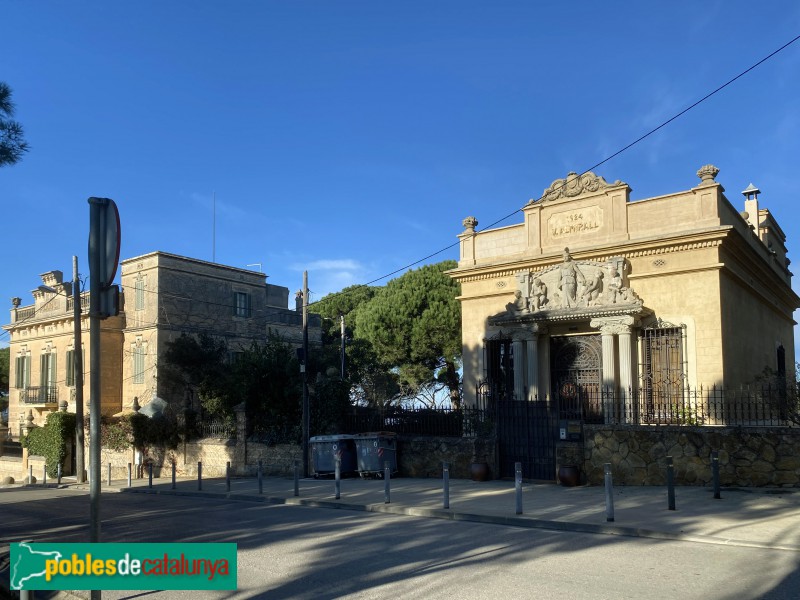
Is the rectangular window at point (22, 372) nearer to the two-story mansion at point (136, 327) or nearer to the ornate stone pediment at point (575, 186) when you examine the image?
the two-story mansion at point (136, 327)

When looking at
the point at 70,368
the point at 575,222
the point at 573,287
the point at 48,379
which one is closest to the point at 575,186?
the point at 575,222

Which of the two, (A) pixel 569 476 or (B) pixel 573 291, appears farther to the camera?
(B) pixel 573 291

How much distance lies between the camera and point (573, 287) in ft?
69.6

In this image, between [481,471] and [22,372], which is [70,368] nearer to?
[22,372]

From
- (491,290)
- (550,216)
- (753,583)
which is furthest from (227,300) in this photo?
(753,583)

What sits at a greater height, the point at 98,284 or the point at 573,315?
the point at 573,315

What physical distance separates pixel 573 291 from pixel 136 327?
21.1m

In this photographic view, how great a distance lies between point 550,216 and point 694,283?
203 inches

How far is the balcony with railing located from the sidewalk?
850 inches

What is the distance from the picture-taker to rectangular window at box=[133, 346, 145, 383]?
32.4 m

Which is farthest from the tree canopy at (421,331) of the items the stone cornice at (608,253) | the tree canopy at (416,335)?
the stone cornice at (608,253)

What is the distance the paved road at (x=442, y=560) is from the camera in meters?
7.05

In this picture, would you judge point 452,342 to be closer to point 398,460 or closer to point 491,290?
point 491,290

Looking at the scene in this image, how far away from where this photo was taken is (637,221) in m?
21.1
